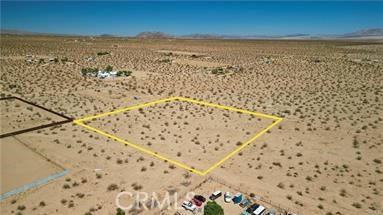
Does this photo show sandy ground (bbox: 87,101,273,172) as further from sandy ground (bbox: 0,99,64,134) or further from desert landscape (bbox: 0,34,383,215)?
sandy ground (bbox: 0,99,64,134)

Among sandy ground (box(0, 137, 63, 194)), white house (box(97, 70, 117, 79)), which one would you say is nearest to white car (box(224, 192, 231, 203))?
sandy ground (box(0, 137, 63, 194))

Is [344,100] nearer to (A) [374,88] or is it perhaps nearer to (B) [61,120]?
(A) [374,88]

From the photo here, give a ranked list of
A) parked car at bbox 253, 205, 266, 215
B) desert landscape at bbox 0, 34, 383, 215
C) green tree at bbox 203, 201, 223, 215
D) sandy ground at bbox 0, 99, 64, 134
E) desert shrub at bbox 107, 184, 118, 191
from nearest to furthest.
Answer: green tree at bbox 203, 201, 223, 215
parked car at bbox 253, 205, 266, 215
desert landscape at bbox 0, 34, 383, 215
desert shrub at bbox 107, 184, 118, 191
sandy ground at bbox 0, 99, 64, 134

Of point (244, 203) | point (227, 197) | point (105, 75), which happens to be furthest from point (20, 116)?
point (244, 203)

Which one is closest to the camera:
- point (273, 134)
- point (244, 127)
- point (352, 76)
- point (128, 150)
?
point (128, 150)

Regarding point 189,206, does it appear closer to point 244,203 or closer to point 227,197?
point 227,197

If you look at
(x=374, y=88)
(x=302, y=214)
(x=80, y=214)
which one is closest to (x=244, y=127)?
(x=302, y=214)

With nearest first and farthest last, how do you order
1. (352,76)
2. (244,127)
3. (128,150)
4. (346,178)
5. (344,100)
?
(346,178)
(128,150)
(244,127)
(344,100)
(352,76)
